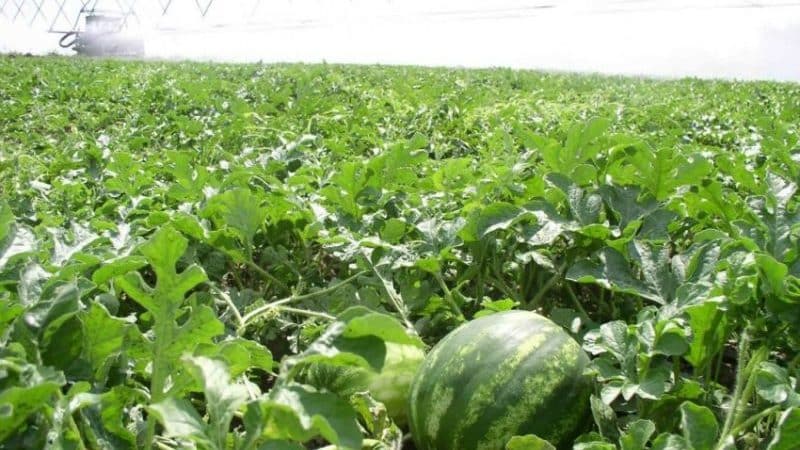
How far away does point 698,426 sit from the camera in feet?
3.60

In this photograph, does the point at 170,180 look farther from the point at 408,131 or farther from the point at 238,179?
the point at 408,131

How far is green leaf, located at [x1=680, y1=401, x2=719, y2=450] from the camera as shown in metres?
1.09

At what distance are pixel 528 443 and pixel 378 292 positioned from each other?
2.58 ft

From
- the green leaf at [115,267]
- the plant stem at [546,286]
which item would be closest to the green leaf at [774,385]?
the plant stem at [546,286]

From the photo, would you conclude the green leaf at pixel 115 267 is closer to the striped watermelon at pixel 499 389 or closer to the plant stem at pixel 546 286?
the striped watermelon at pixel 499 389

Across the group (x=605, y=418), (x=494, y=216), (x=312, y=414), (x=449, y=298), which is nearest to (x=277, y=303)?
(x=449, y=298)

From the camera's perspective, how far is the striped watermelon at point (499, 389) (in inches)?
51.8

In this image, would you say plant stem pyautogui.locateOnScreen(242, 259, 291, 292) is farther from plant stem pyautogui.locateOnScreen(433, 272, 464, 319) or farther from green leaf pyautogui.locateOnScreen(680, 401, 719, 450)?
green leaf pyautogui.locateOnScreen(680, 401, 719, 450)

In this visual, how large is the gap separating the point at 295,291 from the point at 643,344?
92cm

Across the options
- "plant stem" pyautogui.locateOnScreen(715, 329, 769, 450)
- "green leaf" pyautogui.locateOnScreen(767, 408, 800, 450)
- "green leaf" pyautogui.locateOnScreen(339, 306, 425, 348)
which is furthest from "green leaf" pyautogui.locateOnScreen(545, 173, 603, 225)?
"green leaf" pyautogui.locateOnScreen(339, 306, 425, 348)

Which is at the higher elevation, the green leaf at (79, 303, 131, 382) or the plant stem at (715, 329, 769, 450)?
the green leaf at (79, 303, 131, 382)

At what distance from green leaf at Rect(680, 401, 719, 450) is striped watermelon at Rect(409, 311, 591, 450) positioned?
0.28 m

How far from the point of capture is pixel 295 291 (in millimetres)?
1923

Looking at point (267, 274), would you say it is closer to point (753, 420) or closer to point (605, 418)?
point (605, 418)
